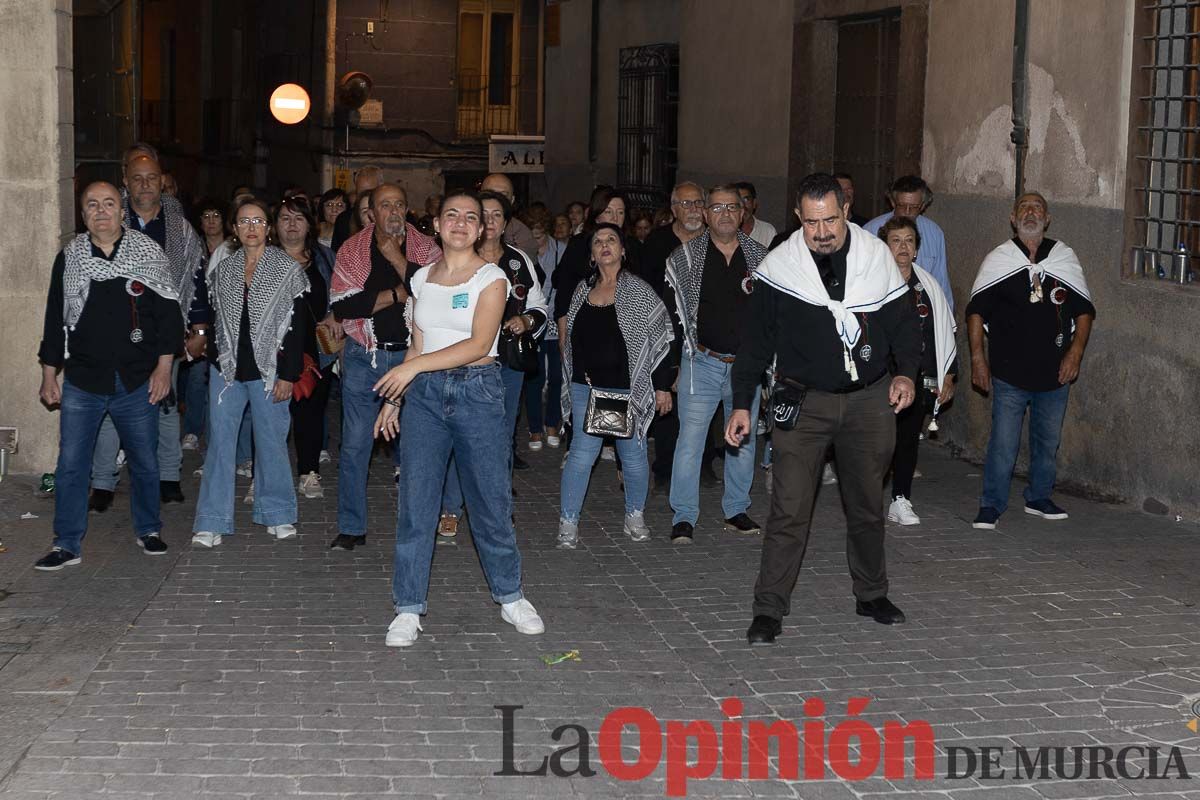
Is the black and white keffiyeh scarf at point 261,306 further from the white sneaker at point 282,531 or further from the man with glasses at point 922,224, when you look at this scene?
the man with glasses at point 922,224

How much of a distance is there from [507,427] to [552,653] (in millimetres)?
1998

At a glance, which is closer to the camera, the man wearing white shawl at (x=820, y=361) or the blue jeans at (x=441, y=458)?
the blue jeans at (x=441, y=458)

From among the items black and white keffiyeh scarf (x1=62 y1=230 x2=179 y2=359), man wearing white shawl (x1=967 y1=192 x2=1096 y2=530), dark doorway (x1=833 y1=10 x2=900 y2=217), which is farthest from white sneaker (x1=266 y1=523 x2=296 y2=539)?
dark doorway (x1=833 y1=10 x2=900 y2=217)

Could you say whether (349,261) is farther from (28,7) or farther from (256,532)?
(28,7)

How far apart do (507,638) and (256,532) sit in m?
2.75

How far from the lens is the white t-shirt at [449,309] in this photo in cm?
724

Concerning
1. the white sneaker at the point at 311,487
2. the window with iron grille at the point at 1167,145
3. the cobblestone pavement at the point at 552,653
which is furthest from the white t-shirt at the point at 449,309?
the window with iron grille at the point at 1167,145

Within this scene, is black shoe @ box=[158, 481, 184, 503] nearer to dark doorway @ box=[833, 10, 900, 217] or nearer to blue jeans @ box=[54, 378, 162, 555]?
blue jeans @ box=[54, 378, 162, 555]

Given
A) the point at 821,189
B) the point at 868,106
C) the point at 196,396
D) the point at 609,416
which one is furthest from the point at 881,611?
the point at 868,106

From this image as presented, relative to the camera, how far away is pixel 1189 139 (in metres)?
10.4

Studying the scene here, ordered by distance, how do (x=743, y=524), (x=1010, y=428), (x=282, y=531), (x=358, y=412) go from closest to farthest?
1. (x=358, y=412)
2. (x=282, y=531)
3. (x=743, y=524)
4. (x=1010, y=428)

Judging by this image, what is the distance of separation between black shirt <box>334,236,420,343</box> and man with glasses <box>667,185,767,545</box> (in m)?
1.72

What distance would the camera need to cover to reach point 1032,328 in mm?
9914

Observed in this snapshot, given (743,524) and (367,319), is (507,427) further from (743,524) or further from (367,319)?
(743,524)
